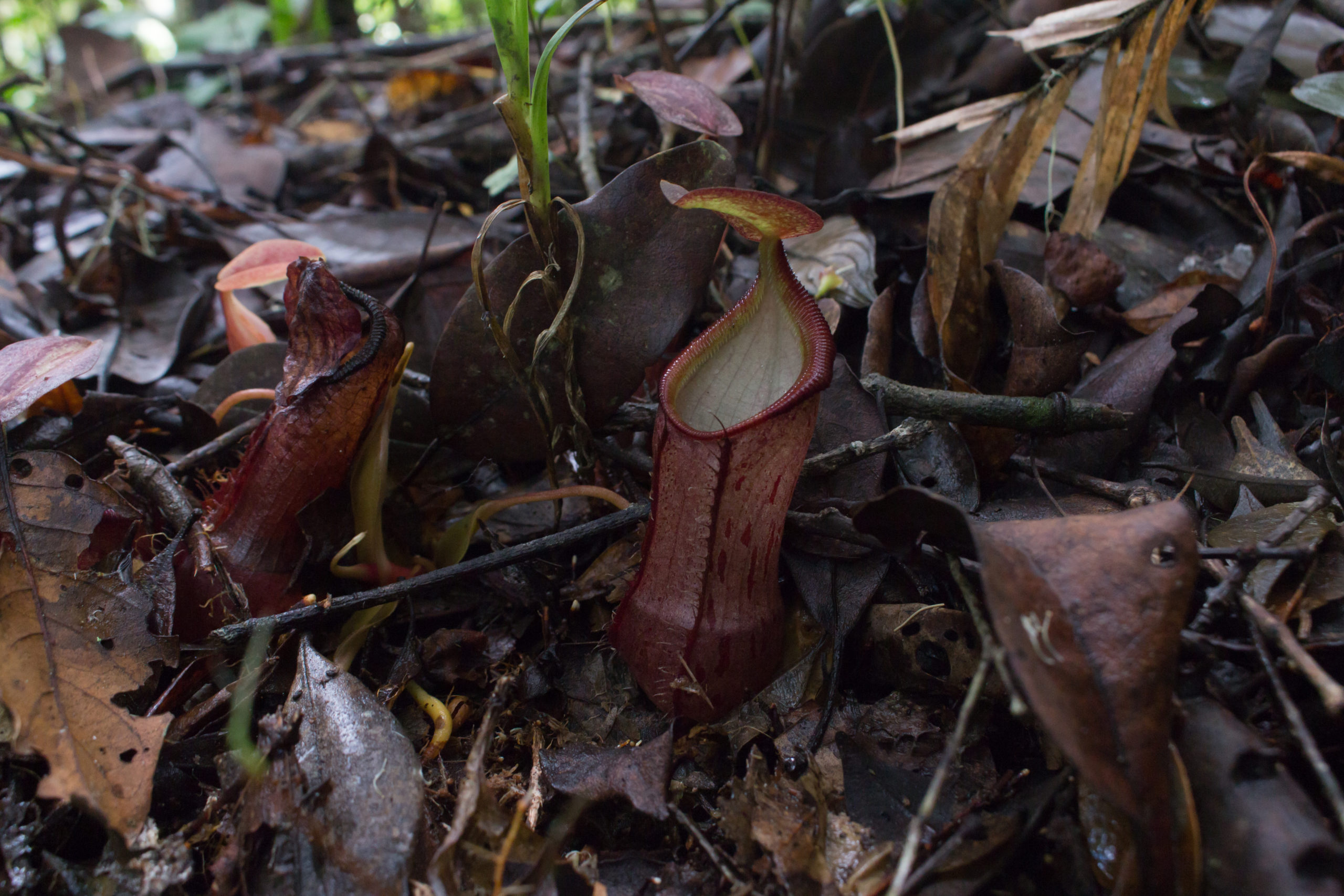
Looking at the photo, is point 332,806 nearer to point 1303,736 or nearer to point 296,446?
point 296,446

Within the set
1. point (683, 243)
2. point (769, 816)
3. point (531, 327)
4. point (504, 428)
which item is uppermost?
point (683, 243)

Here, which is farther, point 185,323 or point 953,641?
point 185,323

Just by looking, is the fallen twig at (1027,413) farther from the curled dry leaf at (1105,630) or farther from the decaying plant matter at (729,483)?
the curled dry leaf at (1105,630)

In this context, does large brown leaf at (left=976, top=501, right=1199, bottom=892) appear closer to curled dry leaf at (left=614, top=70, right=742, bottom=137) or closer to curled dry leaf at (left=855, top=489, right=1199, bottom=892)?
curled dry leaf at (left=855, top=489, right=1199, bottom=892)

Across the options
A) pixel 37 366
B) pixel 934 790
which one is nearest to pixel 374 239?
pixel 37 366

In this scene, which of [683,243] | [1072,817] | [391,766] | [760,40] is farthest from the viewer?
[760,40]

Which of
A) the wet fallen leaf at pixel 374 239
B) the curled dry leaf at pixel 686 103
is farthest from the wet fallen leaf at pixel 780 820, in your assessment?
the wet fallen leaf at pixel 374 239

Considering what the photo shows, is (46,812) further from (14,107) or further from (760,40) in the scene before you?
(760,40)

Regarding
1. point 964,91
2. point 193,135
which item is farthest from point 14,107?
point 964,91
